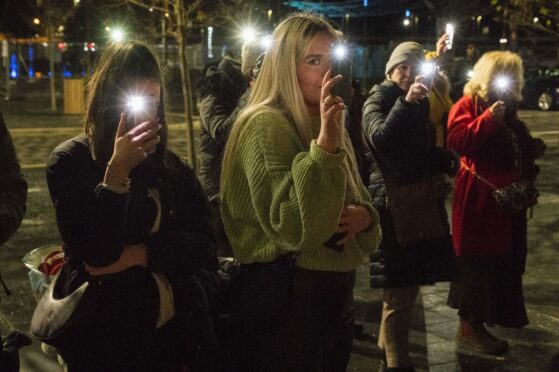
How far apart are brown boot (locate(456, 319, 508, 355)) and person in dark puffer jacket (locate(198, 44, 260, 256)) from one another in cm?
191

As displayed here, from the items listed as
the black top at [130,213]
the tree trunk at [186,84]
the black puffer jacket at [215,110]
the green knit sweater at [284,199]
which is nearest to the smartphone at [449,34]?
the black puffer jacket at [215,110]

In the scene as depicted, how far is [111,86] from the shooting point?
9.09ft

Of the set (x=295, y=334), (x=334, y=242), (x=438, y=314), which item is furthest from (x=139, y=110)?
(x=438, y=314)

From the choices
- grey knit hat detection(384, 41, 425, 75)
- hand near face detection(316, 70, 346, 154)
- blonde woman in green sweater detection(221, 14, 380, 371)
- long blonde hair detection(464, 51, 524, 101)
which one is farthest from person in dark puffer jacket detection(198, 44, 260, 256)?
hand near face detection(316, 70, 346, 154)

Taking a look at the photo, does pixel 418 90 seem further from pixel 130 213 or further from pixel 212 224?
pixel 130 213

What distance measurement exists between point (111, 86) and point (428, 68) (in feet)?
8.45

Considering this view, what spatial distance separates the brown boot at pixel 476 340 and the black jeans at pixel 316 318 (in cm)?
273

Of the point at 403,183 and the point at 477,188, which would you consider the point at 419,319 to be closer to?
the point at 477,188

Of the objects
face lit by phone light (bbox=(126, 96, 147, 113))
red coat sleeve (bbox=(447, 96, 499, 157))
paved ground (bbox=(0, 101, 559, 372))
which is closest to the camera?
face lit by phone light (bbox=(126, 96, 147, 113))

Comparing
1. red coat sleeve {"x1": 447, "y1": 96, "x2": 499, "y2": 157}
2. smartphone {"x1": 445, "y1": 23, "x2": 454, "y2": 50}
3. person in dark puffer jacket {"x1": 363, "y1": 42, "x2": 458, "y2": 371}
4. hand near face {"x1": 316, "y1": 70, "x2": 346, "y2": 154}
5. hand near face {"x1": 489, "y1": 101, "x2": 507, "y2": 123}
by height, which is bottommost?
person in dark puffer jacket {"x1": 363, "y1": 42, "x2": 458, "y2": 371}

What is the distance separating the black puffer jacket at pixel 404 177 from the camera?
4.69 metres

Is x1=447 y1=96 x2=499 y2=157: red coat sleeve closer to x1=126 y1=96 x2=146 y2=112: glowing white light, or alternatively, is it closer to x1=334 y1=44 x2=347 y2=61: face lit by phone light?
x1=334 y1=44 x2=347 y2=61: face lit by phone light

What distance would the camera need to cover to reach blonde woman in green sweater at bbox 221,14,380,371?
9.05 feet

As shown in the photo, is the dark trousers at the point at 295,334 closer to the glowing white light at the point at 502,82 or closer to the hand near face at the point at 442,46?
the hand near face at the point at 442,46
